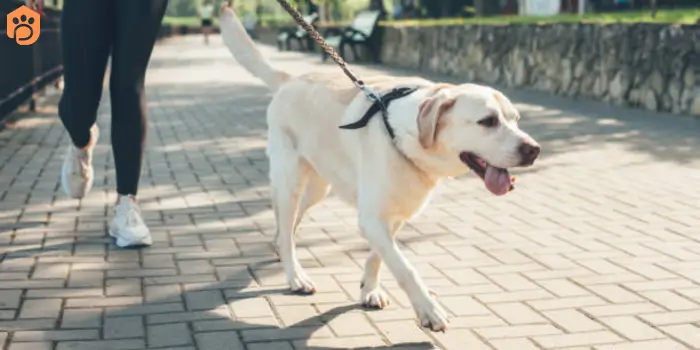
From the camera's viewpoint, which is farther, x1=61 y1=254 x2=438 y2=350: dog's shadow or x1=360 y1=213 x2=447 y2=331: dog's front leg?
x1=61 y1=254 x2=438 y2=350: dog's shadow

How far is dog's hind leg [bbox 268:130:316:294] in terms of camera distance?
4.26 meters

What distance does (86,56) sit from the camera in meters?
4.95

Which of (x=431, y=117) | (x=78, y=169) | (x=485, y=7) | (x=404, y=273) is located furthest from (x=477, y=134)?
(x=485, y=7)

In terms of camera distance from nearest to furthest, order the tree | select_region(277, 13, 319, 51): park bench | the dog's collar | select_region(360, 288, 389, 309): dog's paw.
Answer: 1. the dog's collar
2. select_region(360, 288, 389, 309): dog's paw
3. the tree
4. select_region(277, 13, 319, 51): park bench

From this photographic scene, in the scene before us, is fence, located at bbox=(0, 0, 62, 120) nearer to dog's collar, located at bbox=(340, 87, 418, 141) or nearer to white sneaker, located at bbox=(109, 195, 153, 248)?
white sneaker, located at bbox=(109, 195, 153, 248)

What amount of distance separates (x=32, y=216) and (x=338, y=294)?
2.40 metres

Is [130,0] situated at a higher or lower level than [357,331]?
higher

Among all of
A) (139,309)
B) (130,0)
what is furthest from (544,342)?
(130,0)

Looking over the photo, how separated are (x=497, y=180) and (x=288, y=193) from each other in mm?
1184

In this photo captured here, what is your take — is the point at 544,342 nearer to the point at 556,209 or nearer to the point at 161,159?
the point at 556,209

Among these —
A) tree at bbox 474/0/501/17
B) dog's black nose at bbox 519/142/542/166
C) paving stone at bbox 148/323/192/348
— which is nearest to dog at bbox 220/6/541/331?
dog's black nose at bbox 519/142/542/166

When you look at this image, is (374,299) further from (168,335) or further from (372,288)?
(168,335)

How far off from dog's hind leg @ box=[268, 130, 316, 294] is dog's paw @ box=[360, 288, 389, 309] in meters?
0.29

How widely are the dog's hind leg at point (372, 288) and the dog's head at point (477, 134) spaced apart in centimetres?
71
